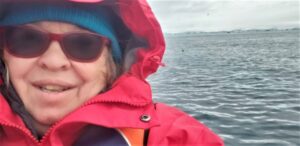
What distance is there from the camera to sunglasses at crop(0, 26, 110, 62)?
7.98 ft

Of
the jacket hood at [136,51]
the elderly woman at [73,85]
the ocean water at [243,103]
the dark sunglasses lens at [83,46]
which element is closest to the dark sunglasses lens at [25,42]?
the elderly woman at [73,85]

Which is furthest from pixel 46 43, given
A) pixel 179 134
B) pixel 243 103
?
pixel 243 103

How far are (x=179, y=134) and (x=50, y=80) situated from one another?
964mm

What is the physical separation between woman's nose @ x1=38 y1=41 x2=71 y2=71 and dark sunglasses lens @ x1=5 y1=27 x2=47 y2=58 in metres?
0.05

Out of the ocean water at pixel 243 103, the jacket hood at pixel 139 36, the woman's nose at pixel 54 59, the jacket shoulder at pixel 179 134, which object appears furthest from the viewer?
the ocean water at pixel 243 103

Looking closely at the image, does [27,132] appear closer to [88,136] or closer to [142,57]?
[88,136]

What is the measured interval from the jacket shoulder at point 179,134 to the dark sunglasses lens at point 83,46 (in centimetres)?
66

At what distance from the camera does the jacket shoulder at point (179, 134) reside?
2625 mm

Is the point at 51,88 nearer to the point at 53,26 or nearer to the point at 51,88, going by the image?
the point at 51,88

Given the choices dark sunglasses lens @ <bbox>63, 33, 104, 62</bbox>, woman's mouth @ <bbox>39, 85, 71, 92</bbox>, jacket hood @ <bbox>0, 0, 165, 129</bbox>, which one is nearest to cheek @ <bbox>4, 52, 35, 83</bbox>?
woman's mouth @ <bbox>39, 85, 71, 92</bbox>

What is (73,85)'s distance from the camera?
98.1 inches

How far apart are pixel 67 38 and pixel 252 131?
821 centimetres

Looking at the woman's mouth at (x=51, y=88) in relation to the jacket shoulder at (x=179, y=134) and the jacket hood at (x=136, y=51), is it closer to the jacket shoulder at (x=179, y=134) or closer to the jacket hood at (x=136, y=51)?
the jacket hood at (x=136, y=51)

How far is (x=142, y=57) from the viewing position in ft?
9.49
